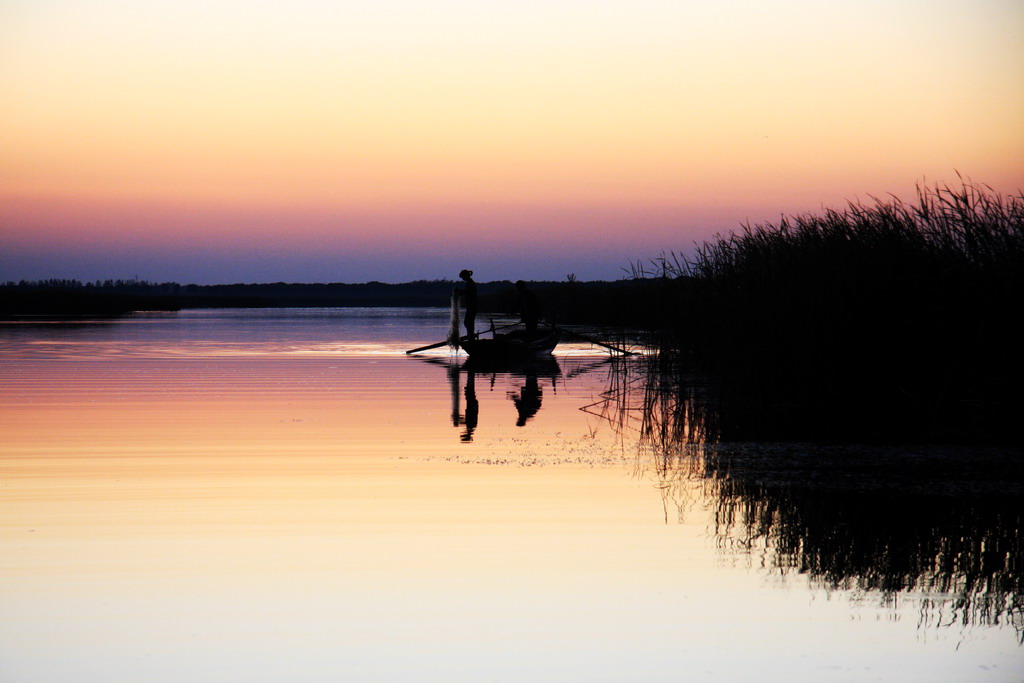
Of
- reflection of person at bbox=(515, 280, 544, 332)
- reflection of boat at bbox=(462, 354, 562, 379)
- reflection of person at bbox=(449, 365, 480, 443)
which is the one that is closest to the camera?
reflection of person at bbox=(449, 365, 480, 443)

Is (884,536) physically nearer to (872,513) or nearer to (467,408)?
(872,513)

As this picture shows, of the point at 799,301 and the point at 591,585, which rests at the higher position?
the point at 799,301

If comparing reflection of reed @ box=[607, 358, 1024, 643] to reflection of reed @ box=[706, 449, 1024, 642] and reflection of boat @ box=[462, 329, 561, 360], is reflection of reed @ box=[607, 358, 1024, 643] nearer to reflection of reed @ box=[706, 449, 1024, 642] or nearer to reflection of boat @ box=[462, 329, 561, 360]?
reflection of reed @ box=[706, 449, 1024, 642]

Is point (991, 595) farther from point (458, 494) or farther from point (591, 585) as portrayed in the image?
point (458, 494)

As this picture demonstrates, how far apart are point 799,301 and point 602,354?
14482 mm

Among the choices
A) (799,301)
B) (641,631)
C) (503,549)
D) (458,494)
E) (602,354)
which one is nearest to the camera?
(641,631)

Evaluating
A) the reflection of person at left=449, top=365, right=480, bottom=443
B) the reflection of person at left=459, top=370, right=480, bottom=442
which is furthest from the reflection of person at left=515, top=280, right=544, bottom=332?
the reflection of person at left=459, top=370, right=480, bottom=442

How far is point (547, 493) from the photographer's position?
26.5 ft

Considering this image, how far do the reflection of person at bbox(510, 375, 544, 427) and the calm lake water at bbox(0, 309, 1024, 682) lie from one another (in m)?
1.30

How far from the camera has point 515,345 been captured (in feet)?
78.4

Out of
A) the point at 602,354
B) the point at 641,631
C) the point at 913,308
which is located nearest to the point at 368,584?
the point at 641,631

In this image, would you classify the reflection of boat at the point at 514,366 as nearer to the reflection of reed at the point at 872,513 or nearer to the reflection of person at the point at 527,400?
the reflection of person at the point at 527,400

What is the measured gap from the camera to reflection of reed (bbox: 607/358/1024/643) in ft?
18.5

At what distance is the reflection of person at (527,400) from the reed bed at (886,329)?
8.81ft
